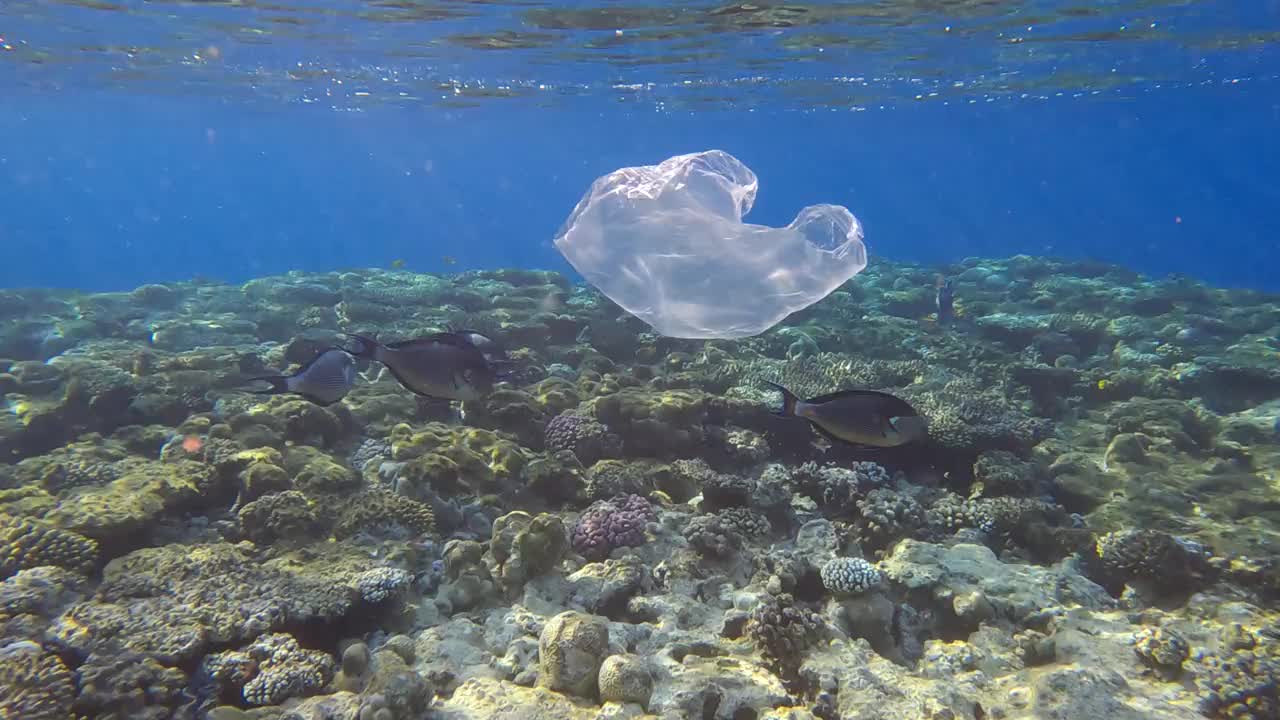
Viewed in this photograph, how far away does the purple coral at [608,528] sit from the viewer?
5281 millimetres

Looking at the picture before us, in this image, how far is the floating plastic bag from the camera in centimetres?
638

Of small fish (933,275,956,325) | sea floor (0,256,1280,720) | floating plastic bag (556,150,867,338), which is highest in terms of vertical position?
small fish (933,275,956,325)

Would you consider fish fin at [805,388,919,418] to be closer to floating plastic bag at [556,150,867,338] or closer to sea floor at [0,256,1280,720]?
sea floor at [0,256,1280,720]

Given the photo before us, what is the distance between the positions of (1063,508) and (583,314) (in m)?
9.03

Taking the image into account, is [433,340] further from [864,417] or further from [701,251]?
[701,251]

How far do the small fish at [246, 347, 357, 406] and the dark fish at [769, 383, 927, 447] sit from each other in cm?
350

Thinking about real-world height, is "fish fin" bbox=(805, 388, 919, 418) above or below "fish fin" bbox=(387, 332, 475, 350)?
below

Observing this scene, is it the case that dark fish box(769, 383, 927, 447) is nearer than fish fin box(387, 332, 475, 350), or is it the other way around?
dark fish box(769, 383, 927, 447)

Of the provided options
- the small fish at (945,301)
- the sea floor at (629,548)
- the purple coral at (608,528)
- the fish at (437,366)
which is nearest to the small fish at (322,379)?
the fish at (437,366)

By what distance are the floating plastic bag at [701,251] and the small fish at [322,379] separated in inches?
110

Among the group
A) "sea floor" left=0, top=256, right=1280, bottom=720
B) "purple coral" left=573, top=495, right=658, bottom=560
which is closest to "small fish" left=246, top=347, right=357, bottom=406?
"sea floor" left=0, top=256, right=1280, bottom=720

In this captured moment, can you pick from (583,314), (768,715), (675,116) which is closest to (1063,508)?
(768,715)

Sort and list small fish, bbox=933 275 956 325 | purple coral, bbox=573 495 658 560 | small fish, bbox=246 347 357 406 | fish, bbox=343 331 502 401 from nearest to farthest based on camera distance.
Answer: fish, bbox=343 331 502 401 → small fish, bbox=246 347 357 406 → purple coral, bbox=573 495 658 560 → small fish, bbox=933 275 956 325

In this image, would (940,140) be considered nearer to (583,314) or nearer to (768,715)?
(583,314)
